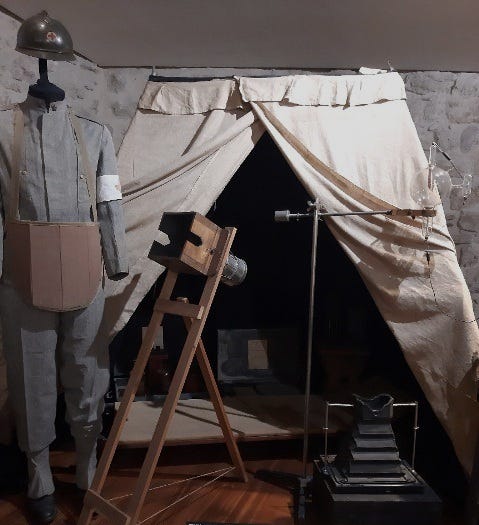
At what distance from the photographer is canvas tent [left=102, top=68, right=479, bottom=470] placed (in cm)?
223

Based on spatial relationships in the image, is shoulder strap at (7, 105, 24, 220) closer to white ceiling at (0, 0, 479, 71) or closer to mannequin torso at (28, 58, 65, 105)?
mannequin torso at (28, 58, 65, 105)

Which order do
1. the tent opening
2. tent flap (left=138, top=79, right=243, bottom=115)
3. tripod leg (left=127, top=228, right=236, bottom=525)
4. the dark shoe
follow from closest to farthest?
tripod leg (left=127, top=228, right=236, bottom=525)
the dark shoe
tent flap (left=138, top=79, right=243, bottom=115)
the tent opening

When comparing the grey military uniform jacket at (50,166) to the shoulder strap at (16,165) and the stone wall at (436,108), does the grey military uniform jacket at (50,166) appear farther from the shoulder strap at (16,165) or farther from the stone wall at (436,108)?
the stone wall at (436,108)

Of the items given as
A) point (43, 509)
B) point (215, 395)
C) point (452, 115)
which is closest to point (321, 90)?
point (452, 115)

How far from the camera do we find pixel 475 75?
127 inches

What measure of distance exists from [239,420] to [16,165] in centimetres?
165

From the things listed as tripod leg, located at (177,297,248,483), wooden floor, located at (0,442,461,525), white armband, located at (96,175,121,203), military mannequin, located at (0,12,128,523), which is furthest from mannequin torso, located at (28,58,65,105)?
wooden floor, located at (0,442,461,525)

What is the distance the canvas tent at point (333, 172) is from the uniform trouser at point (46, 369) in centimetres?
28

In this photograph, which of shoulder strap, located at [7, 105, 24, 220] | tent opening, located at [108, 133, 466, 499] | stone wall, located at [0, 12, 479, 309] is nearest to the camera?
shoulder strap, located at [7, 105, 24, 220]

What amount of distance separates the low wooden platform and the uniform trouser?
43cm

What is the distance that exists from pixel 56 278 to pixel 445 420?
1719mm

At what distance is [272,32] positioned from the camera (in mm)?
2543

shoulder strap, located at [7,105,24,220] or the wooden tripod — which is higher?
shoulder strap, located at [7,105,24,220]

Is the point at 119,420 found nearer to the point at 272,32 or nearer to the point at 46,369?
the point at 46,369
